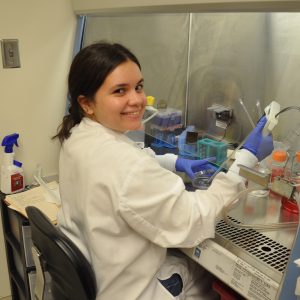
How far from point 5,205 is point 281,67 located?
1401mm

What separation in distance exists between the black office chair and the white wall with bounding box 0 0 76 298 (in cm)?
80

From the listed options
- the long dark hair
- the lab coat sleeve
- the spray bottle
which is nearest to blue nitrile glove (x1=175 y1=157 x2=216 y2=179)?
the lab coat sleeve

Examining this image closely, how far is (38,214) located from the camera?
114cm

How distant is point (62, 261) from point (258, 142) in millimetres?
697

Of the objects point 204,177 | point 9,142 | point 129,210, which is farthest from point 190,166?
point 9,142

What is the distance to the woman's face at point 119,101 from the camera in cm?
111

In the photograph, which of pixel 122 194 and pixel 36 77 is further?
pixel 36 77

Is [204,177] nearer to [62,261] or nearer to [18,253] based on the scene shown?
[62,261]

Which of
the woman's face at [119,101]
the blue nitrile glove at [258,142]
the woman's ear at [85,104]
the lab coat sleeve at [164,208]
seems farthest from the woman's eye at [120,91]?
the blue nitrile glove at [258,142]

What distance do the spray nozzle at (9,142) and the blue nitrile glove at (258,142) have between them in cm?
115

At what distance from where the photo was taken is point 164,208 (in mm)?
998

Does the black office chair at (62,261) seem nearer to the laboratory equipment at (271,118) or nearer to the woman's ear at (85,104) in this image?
the woman's ear at (85,104)

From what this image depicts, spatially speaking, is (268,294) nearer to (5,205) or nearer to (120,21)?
(5,205)

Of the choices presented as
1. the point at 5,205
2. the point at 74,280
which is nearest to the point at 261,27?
the point at 74,280
